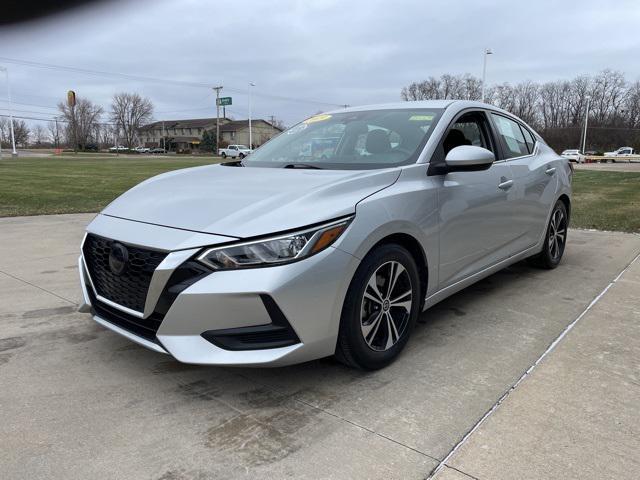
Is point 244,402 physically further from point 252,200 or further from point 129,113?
point 129,113

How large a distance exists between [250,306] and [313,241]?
17.2 inches

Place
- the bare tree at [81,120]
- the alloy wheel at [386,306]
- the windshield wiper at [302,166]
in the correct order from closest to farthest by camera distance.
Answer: the alloy wheel at [386,306]
the windshield wiper at [302,166]
the bare tree at [81,120]

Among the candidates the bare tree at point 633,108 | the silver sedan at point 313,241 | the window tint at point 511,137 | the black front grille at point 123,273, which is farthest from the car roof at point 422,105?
the bare tree at point 633,108

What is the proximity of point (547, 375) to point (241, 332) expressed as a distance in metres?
1.80

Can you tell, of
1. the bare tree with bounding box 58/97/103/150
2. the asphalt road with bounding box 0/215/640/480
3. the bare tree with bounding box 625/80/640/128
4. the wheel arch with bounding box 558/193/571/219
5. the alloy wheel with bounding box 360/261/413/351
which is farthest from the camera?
the bare tree with bounding box 58/97/103/150

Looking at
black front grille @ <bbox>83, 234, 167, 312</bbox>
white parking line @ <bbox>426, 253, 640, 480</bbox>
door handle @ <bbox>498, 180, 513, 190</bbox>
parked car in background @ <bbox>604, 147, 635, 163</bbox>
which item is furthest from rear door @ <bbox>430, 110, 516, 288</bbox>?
parked car in background @ <bbox>604, 147, 635, 163</bbox>

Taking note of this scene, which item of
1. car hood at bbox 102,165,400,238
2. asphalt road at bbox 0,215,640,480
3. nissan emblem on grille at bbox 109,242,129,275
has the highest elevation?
car hood at bbox 102,165,400,238

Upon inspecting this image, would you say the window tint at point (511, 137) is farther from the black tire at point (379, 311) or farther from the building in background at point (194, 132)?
the building in background at point (194, 132)

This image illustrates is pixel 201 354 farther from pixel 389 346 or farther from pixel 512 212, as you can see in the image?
pixel 512 212

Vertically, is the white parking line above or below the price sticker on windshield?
below

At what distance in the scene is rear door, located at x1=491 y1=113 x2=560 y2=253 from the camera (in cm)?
429

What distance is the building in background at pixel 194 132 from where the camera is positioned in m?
107

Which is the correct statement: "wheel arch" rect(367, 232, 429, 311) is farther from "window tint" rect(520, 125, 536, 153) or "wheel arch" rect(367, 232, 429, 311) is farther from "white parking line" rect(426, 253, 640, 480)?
"window tint" rect(520, 125, 536, 153)

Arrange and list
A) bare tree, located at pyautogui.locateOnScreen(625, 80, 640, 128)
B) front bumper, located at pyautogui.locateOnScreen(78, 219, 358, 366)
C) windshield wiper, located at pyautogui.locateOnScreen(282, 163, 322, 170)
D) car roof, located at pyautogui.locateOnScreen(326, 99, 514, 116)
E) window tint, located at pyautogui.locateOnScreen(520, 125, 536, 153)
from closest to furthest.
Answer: front bumper, located at pyautogui.locateOnScreen(78, 219, 358, 366) < windshield wiper, located at pyautogui.locateOnScreen(282, 163, 322, 170) < car roof, located at pyautogui.locateOnScreen(326, 99, 514, 116) < window tint, located at pyautogui.locateOnScreen(520, 125, 536, 153) < bare tree, located at pyautogui.locateOnScreen(625, 80, 640, 128)
